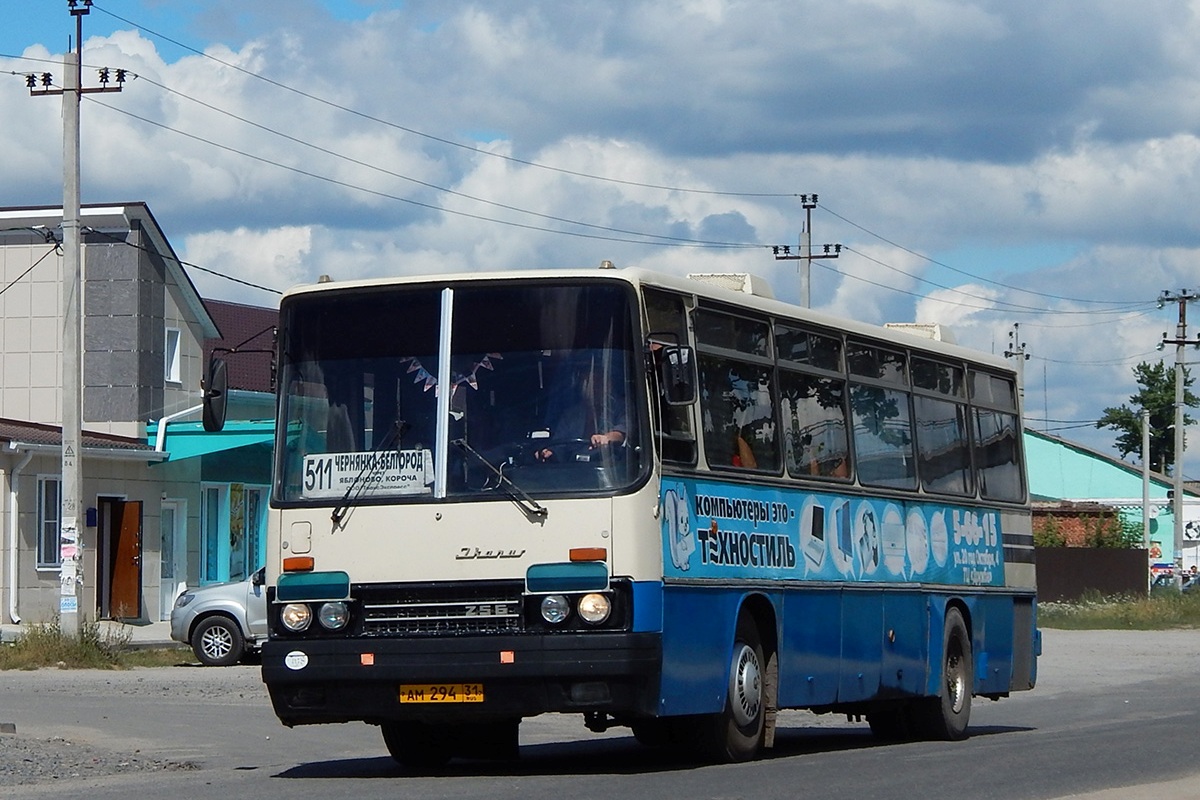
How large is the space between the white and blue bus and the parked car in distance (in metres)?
14.0

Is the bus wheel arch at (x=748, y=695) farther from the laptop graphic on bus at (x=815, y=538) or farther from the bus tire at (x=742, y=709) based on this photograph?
the laptop graphic on bus at (x=815, y=538)

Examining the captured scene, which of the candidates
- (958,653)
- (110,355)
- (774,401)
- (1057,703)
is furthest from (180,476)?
(774,401)

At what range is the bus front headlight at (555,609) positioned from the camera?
11969mm

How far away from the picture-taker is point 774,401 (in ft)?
46.3

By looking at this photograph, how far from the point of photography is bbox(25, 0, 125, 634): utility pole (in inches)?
1086

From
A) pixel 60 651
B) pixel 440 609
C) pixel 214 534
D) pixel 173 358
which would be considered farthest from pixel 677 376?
pixel 214 534

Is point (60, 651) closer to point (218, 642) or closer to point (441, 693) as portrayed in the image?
point (218, 642)

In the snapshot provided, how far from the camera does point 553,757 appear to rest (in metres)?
15.1

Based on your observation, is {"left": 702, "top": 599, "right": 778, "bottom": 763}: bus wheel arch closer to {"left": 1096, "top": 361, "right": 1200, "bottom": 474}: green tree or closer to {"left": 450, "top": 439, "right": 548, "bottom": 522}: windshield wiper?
{"left": 450, "top": 439, "right": 548, "bottom": 522}: windshield wiper

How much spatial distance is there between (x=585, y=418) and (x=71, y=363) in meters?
18.3

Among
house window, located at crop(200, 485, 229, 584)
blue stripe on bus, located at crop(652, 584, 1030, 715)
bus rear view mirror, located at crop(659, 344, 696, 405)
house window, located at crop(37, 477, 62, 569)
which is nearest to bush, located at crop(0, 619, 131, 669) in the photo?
house window, located at crop(37, 477, 62, 569)

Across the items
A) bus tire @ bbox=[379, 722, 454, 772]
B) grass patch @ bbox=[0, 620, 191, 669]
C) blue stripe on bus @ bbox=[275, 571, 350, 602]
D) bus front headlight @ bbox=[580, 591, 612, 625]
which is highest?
blue stripe on bus @ bbox=[275, 571, 350, 602]

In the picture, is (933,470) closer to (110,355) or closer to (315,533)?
(315,533)

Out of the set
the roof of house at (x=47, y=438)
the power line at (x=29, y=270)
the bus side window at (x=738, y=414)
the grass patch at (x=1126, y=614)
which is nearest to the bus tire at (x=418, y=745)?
the bus side window at (x=738, y=414)
